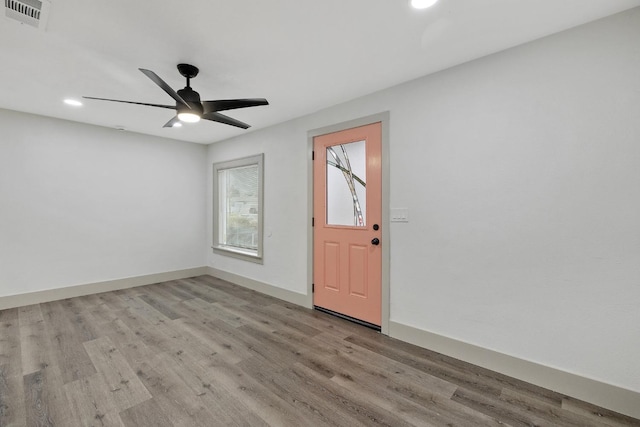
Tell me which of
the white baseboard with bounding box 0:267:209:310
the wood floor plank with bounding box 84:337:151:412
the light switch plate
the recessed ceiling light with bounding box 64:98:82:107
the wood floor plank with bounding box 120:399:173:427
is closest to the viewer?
the wood floor plank with bounding box 120:399:173:427

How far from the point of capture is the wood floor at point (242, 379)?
6.04ft

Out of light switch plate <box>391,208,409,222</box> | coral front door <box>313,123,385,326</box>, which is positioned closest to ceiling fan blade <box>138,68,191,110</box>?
coral front door <box>313,123,385,326</box>

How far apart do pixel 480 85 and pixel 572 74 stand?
23.8 inches

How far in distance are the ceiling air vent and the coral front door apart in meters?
2.63

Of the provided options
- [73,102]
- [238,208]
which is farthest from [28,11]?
[238,208]

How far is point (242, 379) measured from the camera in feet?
7.36

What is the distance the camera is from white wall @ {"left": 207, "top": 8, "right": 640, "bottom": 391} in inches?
75.1

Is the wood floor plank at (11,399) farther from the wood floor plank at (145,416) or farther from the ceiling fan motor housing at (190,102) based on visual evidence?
the ceiling fan motor housing at (190,102)

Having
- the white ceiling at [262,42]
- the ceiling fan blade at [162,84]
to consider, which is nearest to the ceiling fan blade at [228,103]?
the ceiling fan blade at [162,84]

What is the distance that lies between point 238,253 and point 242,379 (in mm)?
2946

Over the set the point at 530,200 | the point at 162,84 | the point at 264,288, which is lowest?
the point at 264,288

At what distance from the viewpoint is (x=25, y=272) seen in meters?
3.93

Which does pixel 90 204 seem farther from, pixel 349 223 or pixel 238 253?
pixel 349 223

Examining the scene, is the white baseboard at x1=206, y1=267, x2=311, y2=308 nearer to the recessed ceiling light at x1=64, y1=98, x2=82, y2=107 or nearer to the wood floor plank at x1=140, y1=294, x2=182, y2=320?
the wood floor plank at x1=140, y1=294, x2=182, y2=320
